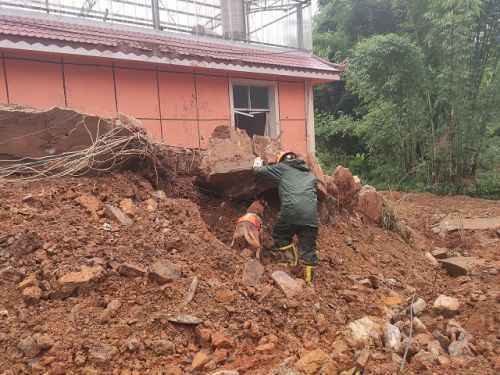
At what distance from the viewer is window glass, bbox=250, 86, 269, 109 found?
7.89m

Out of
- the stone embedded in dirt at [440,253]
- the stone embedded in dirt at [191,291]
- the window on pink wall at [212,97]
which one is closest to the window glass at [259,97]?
the window on pink wall at [212,97]

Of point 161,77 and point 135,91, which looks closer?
point 135,91

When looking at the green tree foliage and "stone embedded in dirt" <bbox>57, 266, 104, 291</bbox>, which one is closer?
"stone embedded in dirt" <bbox>57, 266, 104, 291</bbox>

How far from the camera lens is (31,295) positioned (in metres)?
2.71

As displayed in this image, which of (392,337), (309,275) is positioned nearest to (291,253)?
(309,275)

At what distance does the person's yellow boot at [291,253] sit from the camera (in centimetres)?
404

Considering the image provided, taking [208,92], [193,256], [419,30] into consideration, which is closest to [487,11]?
[419,30]

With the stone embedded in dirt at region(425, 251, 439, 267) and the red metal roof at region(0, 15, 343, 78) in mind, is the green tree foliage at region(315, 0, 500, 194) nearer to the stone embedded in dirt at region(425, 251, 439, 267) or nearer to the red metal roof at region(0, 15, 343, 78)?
the red metal roof at region(0, 15, 343, 78)

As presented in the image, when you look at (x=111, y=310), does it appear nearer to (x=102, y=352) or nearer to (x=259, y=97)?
(x=102, y=352)

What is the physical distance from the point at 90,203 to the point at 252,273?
5.43 ft

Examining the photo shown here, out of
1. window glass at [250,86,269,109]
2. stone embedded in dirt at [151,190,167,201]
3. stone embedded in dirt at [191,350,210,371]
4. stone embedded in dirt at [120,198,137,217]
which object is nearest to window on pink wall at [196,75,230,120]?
window glass at [250,86,269,109]

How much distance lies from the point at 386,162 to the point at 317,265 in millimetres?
8814

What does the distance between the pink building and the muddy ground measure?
7.83ft

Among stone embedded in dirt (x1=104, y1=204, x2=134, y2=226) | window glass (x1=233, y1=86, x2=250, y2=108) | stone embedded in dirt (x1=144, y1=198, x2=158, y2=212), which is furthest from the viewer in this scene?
window glass (x1=233, y1=86, x2=250, y2=108)
